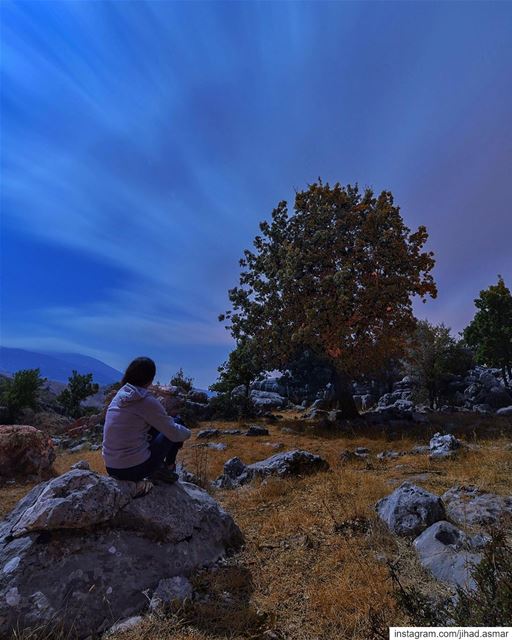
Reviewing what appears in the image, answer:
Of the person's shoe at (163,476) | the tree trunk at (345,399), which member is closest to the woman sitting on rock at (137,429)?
the person's shoe at (163,476)

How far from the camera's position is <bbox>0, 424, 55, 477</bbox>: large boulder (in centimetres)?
1236

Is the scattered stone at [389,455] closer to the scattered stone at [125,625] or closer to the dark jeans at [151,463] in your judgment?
the dark jeans at [151,463]

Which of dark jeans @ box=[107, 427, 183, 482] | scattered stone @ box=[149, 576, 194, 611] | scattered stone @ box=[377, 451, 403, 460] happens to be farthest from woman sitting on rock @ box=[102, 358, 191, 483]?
scattered stone @ box=[377, 451, 403, 460]

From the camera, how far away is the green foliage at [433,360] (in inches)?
1224

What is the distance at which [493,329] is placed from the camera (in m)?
38.1

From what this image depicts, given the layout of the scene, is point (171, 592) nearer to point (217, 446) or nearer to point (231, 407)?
point (217, 446)

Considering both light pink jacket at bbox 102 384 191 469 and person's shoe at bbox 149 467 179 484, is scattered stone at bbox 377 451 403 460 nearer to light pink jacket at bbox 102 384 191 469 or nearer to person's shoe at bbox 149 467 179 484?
person's shoe at bbox 149 467 179 484

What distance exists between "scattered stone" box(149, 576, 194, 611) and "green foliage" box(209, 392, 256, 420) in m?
21.3

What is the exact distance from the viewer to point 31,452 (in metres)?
12.7

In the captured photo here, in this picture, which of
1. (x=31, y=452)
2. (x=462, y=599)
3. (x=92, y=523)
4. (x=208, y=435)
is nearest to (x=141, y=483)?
(x=92, y=523)

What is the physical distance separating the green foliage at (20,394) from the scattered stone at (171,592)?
1100 inches

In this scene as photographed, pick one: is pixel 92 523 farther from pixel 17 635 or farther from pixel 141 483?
pixel 17 635

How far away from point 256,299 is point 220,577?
63.4 ft

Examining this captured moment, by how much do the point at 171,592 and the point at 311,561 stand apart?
1944 mm
